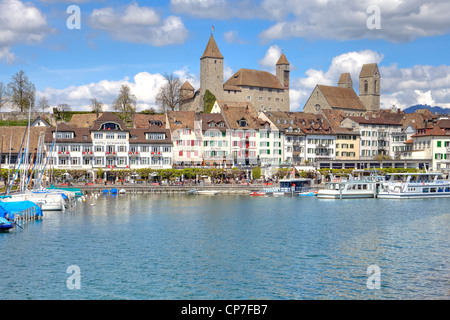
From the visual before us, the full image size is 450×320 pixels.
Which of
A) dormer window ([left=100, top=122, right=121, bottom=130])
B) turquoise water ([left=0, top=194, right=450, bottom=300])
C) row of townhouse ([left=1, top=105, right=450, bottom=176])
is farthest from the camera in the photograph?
dormer window ([left=100, top=122, right=121, bottom=130])

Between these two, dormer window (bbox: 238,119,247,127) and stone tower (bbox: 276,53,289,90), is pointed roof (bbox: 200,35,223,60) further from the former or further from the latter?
dormer window (bbox: 238,119,247,127)

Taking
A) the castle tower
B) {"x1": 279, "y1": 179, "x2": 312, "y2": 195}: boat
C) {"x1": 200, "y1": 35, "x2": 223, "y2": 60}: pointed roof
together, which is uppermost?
{"x1": 200, "y1": 35, "x2": 223, "y2": 60}: pointed roof

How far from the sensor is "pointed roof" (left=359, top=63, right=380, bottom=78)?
191163mm

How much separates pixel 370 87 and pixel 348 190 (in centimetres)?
10239

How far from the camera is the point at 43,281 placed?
36.2m

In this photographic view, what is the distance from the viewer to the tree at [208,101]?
146m

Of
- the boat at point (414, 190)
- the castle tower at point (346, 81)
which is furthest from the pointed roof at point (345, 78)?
the boat at point (414, 190)

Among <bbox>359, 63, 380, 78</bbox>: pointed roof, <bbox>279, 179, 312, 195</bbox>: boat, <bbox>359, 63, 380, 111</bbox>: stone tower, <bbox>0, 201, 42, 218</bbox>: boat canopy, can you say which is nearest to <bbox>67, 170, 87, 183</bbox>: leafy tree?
<bbox>279, 179, 312, 195</bbox>: boat

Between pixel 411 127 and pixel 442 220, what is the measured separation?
7218 cm

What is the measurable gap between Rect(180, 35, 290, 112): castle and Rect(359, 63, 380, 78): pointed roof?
33.9m

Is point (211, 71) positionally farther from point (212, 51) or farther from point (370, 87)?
point (370, 87)

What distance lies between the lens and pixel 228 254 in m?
44.4

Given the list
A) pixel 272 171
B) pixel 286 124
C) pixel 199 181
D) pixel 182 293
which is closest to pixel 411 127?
pixel 286 124

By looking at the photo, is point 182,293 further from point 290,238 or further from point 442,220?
point 442,220
